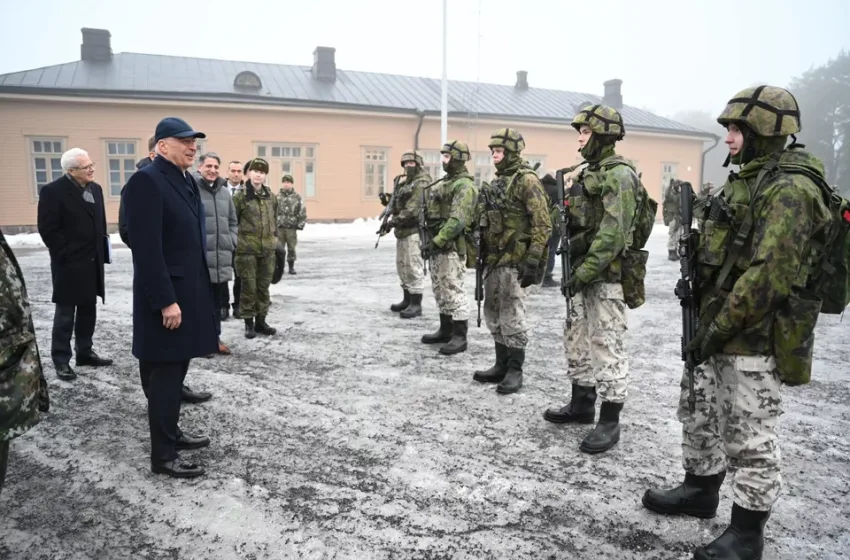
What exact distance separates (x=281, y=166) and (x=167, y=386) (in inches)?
767

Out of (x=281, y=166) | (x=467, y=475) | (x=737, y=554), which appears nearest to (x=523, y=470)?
(x=467, y=475)

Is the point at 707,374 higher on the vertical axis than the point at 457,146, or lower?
lower

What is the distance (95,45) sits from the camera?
22.1 m

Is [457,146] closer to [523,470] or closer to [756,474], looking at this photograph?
[523,470]

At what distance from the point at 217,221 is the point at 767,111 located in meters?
4.82

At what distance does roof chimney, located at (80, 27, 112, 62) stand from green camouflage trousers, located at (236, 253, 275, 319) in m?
20.4

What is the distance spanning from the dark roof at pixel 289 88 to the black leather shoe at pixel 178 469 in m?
19.4

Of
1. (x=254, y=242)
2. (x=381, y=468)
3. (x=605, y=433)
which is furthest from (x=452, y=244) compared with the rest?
(x=381, y=468)

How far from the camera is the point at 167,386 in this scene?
341cm

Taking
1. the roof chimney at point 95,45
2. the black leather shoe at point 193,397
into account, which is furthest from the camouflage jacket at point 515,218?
the roof chimney at point 95,45

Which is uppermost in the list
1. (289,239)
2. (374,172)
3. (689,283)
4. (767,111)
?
(374,172)

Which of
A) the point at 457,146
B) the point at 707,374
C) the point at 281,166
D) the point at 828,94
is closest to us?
the point at 707,374

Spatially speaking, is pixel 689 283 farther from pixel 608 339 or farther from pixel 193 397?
pixel 193 397

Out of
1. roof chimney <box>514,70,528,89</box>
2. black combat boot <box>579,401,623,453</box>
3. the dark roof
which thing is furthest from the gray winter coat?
roof chimney <box>514,70,528,89</box>
